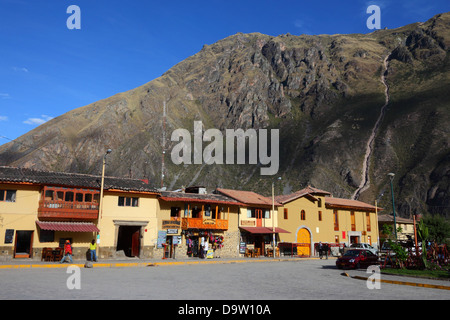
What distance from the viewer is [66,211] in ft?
108

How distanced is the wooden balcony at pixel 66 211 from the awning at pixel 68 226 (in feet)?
1.44

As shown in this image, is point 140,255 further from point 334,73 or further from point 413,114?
point 334,73

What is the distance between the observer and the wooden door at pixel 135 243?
124ft

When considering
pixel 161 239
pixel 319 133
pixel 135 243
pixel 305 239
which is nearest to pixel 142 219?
pixel 135 243

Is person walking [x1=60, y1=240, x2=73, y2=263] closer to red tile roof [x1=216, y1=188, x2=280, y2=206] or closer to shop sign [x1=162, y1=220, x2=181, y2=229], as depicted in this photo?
shop sign [x1=162, y1=220, x2=181, y2=229]

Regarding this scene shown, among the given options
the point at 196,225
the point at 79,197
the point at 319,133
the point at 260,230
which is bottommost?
the point at 260,230

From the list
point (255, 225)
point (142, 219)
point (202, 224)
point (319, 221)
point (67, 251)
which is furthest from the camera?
point (319, 221)

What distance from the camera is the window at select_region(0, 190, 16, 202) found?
101 ft

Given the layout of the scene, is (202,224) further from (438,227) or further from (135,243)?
(438,227)

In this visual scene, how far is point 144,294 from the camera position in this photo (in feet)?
42.3

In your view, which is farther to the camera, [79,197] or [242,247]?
[242,247]

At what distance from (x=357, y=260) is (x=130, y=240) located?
79.4 feet

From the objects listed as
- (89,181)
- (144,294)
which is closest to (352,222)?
(89,181)

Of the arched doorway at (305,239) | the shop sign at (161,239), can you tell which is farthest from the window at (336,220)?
the shop sign at (161,239)
